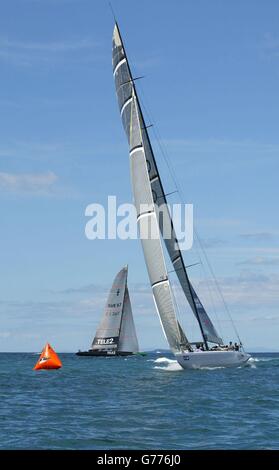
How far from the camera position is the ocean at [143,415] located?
1981cm

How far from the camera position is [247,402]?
30562 millimetres

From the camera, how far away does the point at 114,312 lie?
96.4 metres

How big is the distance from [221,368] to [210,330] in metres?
2.88

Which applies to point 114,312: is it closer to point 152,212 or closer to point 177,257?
point 177,257

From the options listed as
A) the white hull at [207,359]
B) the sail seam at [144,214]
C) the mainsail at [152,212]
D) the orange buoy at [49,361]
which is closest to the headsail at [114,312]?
the orange buoy at [49,361]

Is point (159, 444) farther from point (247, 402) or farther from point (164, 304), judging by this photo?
point (164, 304)

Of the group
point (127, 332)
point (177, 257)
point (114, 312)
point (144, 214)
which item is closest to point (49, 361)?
point (177, 257)

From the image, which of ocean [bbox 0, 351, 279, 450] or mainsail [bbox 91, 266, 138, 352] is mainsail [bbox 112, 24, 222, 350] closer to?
ocean [bbox 0, 351, 279, 450]

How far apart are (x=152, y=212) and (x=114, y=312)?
50095 mm

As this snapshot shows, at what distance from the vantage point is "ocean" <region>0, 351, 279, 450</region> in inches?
780

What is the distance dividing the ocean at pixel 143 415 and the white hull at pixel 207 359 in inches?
226

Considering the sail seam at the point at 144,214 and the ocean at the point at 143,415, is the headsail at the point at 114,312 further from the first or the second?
the ocean at the point at 143,415
